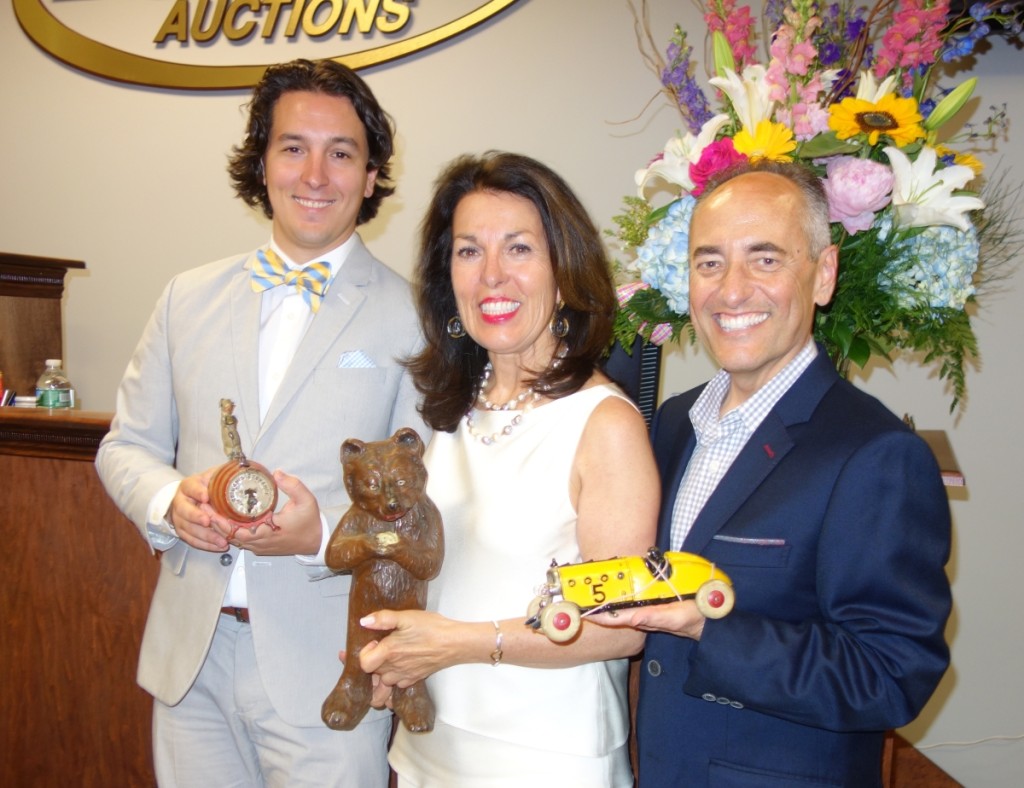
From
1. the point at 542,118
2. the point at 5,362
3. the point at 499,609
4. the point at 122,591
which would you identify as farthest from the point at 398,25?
the point at 499,609

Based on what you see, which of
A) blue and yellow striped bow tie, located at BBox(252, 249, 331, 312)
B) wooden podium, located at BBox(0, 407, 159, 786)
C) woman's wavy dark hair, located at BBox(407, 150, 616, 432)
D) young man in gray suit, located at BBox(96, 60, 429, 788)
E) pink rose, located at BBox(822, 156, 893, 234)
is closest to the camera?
pink rose, located at BBox(822, 156, 893, 234)

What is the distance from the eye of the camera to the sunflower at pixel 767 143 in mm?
1561

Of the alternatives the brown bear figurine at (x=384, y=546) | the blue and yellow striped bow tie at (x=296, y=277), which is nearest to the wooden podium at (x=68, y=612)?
the blue and yellow striped bow tie at (x=296, y=277)

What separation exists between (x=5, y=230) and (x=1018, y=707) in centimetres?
523

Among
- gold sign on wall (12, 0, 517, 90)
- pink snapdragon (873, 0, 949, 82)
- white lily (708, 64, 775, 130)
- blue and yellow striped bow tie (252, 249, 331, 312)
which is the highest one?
gold sign on wall (12, 0, 517, 90)

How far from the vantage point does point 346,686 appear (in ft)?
4.93

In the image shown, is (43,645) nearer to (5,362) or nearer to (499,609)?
(5,362)

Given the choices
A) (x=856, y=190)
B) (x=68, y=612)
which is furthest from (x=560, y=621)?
(x=68, y=612)

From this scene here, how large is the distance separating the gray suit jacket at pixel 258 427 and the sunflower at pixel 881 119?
0.89 meters

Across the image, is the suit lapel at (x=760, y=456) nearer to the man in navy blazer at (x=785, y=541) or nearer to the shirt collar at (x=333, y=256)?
the man in navy blazer at (x=785, y=541)

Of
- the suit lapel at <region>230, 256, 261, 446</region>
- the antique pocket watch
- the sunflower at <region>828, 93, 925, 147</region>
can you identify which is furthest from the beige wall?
the sunflower at <region>828, 93, 925, 147</region>

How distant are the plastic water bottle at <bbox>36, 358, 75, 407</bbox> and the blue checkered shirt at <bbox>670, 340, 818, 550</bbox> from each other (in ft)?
7.96

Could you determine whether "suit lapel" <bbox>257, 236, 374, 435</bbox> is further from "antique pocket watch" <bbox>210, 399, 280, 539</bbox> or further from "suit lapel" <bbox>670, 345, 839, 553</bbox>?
"suit lapel" <bbox>670, 345, 839, 553</bbox>

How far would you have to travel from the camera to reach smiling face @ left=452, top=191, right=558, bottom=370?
1.58 metres
